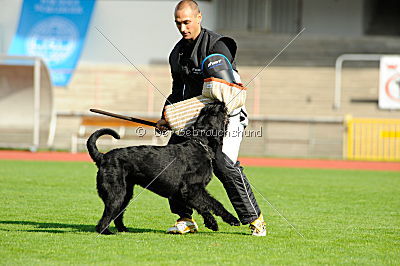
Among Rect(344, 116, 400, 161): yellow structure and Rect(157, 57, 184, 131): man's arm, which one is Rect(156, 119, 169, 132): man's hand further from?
Rect(344, 116, 400, 161): yellow structure

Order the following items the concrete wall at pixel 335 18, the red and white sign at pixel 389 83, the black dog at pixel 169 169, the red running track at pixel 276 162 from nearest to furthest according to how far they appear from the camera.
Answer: the black dog at pixel 169 169 < the red running track at pixel 276 162 < the red and white sign at pixel 389 83 < the concrete wall at pixel 335 18

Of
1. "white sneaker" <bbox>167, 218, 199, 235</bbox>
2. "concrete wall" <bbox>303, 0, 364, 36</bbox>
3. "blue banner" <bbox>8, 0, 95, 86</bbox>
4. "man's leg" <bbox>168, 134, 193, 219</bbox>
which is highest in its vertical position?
"concrete wall" <bbox>303, 0, 364, 36</bbox>

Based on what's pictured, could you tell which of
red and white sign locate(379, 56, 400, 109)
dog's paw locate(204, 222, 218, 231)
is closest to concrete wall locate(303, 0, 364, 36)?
red and white sign locate(379, 56, 400, 109)

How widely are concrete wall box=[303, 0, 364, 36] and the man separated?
2180 centimetres

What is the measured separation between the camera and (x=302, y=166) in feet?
56.0

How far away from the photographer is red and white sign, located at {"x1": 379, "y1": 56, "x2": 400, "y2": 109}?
2080 centimetres

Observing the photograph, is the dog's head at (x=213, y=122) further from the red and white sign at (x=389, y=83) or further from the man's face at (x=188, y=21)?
the red and white sign at (x=389, y=83)

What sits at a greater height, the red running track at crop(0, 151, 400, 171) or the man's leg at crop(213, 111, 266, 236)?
the man's leg at crop(213, 111, 266, 236)

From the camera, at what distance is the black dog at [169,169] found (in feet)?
19.3

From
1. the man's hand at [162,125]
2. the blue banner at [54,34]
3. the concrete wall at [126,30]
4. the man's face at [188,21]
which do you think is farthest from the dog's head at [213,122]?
the concrete wall at [126,30]

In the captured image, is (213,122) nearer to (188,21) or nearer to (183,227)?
(188,21)

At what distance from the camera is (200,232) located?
6527mm

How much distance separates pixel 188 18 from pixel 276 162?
12.5m

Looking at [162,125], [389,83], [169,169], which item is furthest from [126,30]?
[169,169]
